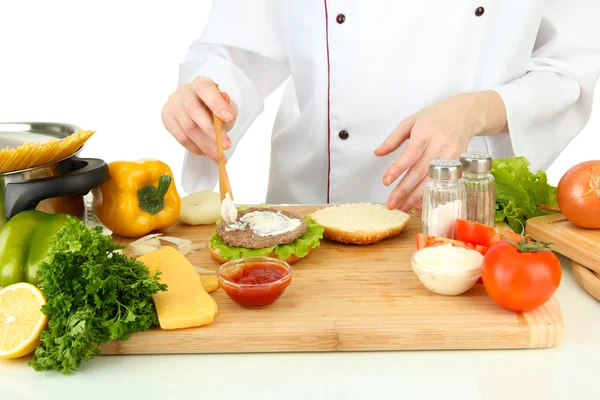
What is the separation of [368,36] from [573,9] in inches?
34.0

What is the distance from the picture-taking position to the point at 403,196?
8.02 ft

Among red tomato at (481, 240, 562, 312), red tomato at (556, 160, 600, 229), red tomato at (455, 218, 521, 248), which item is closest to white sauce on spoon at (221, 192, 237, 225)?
red tomato at (455, 218, 521, 248)

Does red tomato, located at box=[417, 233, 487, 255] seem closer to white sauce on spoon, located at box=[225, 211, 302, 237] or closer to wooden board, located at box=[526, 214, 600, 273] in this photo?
wooden board, located at box=[526, 214, 600, 273]

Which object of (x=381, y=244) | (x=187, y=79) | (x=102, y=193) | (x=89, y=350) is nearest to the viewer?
(x=89, y=350)

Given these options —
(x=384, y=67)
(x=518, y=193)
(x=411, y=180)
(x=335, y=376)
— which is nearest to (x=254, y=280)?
(x=335, y=376)

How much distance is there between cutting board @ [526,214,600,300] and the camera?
202cm

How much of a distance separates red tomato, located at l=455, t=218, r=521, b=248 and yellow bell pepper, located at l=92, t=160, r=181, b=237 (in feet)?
3.62

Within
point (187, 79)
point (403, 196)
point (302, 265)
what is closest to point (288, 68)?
point (187, 79)

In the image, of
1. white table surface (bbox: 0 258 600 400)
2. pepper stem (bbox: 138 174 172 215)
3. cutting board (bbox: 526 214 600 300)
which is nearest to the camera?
white table surface (bbox: 0 258 600 400)

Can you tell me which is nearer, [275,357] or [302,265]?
[275,357]

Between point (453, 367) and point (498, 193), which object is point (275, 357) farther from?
point (498, 193)

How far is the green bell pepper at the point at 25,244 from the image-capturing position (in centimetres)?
193

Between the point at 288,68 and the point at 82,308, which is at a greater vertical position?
the point at 288,68

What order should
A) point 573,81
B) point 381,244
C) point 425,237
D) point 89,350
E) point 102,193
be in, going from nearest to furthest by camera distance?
point 89,350
point 425,237
point 381,244
point 102,193
point 573,81
